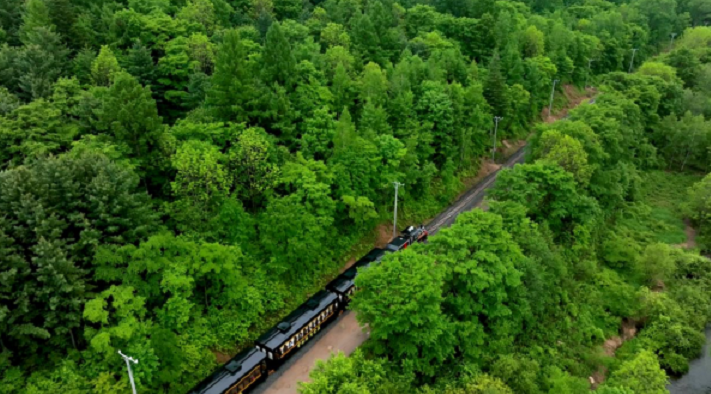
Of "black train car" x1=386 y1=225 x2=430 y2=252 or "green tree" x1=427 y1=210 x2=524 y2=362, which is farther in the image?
"black train car" x1=386 y1=225 x2=430 y2=252

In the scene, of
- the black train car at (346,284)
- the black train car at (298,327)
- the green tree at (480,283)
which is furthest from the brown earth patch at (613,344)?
the black train car at (298,327)

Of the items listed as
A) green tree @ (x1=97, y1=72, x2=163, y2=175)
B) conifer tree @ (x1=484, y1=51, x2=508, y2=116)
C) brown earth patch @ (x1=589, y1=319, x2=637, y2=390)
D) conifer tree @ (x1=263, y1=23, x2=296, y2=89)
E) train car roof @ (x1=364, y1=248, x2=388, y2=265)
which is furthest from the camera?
conifer tree @ (x1=484, y1=51, x2=508, y2=116)

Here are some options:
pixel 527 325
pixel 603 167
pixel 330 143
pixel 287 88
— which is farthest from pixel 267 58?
pixel 603 167

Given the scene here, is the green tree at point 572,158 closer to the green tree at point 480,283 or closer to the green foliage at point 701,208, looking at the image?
the green tree at point 480,283

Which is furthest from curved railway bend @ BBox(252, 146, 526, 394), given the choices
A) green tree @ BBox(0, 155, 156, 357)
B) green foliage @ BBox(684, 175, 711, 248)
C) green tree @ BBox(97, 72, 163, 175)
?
green foliage @ BBox(684, 175, 711, 248)

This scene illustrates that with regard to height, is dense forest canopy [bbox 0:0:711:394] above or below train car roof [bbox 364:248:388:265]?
above

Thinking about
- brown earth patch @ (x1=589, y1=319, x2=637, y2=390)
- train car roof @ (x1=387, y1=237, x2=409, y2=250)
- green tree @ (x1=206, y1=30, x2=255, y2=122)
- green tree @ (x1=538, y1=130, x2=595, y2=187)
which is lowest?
brown earth patch @ (x1=589, y1=319, x2=637, y2=390)

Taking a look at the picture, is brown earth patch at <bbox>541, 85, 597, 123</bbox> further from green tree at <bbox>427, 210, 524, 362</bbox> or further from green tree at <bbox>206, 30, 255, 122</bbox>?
green tree at <bbox>206, 30, 255, 122</bbox>
